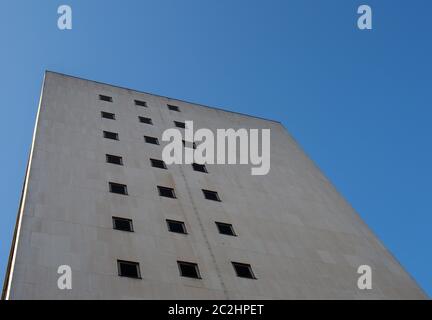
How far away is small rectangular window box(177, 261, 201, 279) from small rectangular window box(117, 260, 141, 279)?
A: 111cm

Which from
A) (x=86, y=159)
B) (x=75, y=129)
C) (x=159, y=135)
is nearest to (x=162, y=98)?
(x=159, y=135)

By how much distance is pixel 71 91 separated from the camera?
25469 mm

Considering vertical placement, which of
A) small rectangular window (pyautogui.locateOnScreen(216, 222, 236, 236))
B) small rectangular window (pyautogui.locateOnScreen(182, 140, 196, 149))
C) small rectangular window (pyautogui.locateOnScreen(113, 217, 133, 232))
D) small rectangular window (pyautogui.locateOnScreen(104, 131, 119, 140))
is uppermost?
Result: small rectangular window (pyautogui.locateOnScreen(182, 140, 196, 149))

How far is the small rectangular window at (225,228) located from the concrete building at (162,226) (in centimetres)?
4

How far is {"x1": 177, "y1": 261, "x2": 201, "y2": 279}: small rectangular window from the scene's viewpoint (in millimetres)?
14930

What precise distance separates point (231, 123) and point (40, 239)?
47.6 feet

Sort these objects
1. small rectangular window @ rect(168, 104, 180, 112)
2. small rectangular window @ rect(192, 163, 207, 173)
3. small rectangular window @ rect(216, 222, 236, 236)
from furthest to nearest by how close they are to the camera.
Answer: small rectangular window @ rect(168, 104, 180, 112)
small rectangular window @ rect(192, 163, 207, 173)
small rectangular window @ rect(216, 222, 236, 236)

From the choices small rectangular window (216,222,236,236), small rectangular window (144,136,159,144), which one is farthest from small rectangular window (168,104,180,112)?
small rectangular window (216,222,236,236)

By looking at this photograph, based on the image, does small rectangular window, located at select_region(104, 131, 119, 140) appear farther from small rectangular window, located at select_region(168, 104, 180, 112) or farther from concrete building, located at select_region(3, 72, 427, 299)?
small rectangular window, located at select_region(168, 104, 180, 112)

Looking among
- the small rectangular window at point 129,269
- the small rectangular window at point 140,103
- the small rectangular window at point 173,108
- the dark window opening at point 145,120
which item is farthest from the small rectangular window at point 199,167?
the small rectangular window at point 129,269

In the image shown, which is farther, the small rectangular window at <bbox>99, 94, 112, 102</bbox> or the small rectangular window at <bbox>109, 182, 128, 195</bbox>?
the small rectangular window at <bbox>99, 94, 112, 102</bbox>

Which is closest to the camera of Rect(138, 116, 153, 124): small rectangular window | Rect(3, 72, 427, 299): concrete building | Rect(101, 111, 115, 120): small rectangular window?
Rect(3, 72, 427, 299): concrete building

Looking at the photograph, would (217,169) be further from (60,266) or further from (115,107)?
(60,266)

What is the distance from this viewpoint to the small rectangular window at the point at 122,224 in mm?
16031
